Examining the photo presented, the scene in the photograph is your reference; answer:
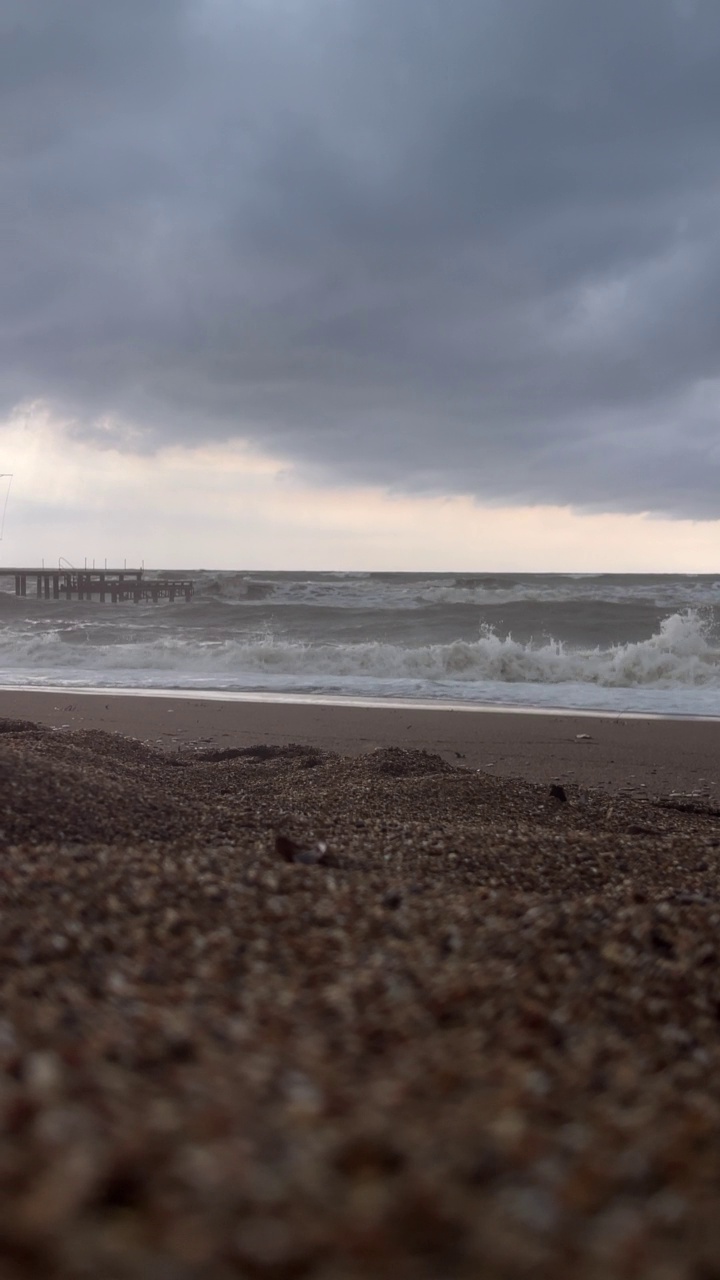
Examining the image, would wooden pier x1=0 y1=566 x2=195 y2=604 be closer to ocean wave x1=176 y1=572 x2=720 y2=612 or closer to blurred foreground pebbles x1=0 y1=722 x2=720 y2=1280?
ocean wave x1=176 y1=572 x2=720 y2=612

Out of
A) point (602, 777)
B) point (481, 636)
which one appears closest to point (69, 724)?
point (602, 777)

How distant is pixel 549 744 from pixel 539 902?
531cm

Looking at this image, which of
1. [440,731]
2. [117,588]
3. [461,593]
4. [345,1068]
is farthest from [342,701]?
[117,588]

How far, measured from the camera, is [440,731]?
8.06 meters

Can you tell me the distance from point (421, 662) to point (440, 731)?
5190mm

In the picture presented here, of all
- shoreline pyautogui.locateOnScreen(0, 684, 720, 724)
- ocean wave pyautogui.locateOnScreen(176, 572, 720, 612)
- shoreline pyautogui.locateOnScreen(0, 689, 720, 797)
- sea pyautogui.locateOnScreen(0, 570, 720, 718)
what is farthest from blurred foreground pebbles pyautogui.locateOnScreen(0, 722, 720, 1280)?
ocean wave pyautogui.locateOnScreen(176, 572, 720, 612)

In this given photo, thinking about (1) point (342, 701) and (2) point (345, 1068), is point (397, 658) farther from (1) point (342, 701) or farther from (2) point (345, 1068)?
(2) point (345, 1068)

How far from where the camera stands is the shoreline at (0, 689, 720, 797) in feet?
21.2

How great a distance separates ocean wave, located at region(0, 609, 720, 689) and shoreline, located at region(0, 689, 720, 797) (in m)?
2.43

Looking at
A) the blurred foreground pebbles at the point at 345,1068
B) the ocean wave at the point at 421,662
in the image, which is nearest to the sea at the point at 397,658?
the ocean wave at the point at 421,662

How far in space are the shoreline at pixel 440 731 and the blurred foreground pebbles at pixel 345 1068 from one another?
3561mm

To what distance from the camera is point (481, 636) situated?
23.6m

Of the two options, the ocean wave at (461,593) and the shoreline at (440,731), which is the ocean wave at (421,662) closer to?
the shoreline at (440,731)

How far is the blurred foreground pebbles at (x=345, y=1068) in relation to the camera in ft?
2.79
